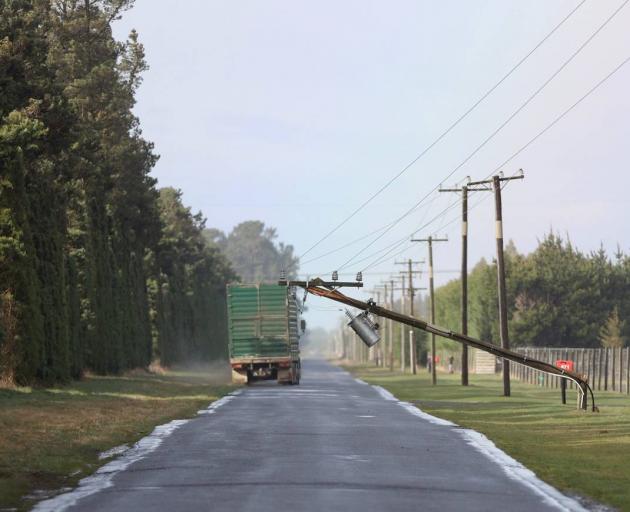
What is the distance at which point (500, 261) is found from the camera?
180 ft

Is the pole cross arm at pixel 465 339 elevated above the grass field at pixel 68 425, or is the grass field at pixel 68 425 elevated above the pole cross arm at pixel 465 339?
the pole cross arm at pixel 465 339

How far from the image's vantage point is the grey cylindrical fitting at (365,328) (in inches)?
1564

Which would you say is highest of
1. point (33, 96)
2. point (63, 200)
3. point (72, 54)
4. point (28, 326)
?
point (72, 54)

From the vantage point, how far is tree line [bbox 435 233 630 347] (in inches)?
4277

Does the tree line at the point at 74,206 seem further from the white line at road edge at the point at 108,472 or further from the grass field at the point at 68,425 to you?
the white line at road edge at the point at 108,472

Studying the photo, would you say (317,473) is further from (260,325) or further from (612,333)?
(612,333)

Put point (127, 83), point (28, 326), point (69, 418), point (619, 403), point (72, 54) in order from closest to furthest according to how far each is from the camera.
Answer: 1. point (69, 418)
2. point (28, 326)
3. point (619, 403)
4. point (72, 54)
5. point (127, 83)

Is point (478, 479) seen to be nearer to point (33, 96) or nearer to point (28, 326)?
point (28, 326)

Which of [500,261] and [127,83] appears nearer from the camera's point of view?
[500,261]

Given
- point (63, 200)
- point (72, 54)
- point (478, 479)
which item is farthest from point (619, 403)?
point (72, 54)

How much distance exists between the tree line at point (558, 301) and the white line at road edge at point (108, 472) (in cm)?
7882

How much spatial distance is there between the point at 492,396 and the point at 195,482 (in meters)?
38.1

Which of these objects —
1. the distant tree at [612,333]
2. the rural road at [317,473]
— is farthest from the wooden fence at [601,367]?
the distant tree at [612,333]

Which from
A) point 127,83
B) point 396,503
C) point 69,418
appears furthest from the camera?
point 127,83
